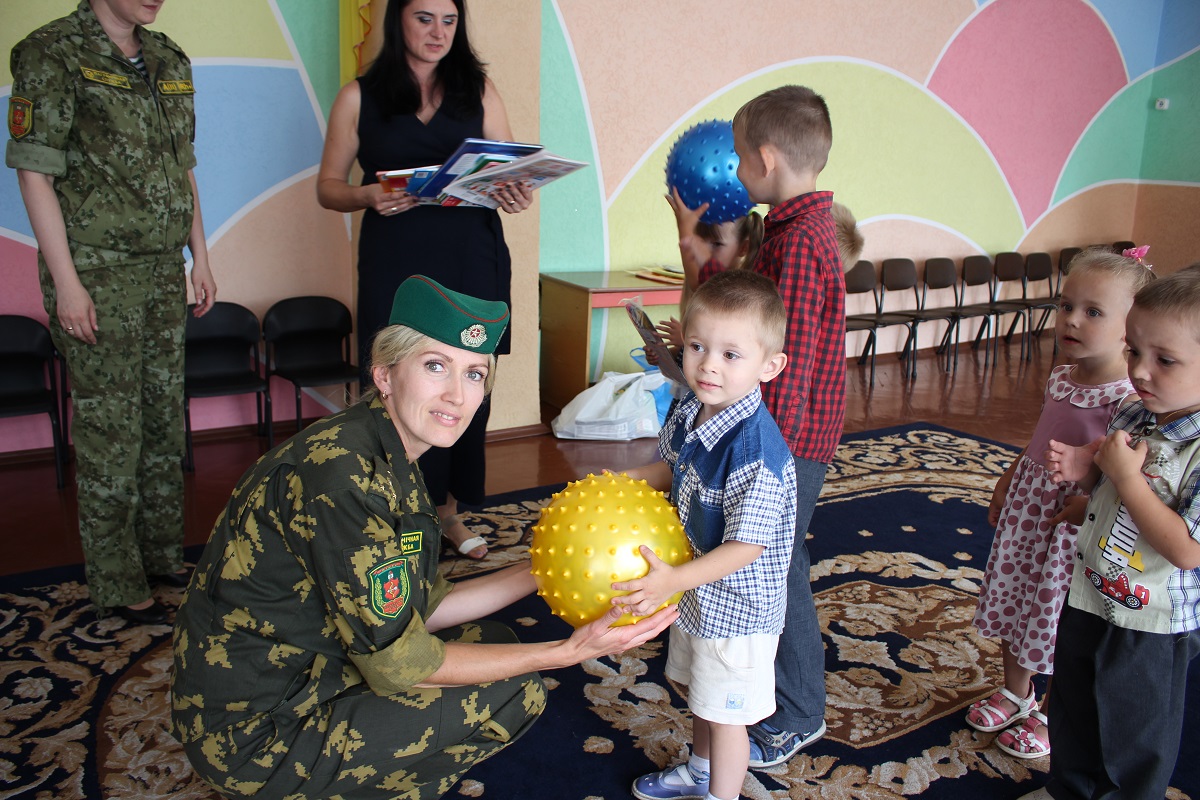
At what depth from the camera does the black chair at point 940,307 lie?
23.4 feet

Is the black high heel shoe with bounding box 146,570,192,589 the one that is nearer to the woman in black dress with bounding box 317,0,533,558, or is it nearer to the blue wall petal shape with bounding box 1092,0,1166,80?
the woman in black dress with bounding box 317,0,533,558

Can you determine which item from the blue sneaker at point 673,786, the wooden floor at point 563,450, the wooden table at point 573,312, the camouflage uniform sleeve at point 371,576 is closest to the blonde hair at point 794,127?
the camouflage uniform sleeve at point 371,576

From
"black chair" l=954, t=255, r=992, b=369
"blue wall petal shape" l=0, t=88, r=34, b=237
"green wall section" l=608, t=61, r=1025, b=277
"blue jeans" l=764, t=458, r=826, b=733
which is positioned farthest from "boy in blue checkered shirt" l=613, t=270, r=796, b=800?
"black chair" l=954, t=255, r=992, b=369

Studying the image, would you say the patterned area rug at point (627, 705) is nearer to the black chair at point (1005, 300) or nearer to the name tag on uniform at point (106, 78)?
the name tag on uniform at point (106, 78)

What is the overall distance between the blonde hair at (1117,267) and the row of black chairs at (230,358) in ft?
10.8

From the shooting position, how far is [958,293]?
812 cm

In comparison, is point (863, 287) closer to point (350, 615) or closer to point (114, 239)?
point (114, 239)

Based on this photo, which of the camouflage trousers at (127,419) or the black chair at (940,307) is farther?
the black chair at (940,307)

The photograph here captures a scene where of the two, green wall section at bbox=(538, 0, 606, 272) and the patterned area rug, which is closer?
the patterned area rug

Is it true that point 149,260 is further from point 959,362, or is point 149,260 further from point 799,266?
point 959,362

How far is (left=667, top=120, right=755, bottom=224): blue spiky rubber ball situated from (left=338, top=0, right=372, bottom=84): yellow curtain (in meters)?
2.39

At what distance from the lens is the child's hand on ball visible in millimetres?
1634

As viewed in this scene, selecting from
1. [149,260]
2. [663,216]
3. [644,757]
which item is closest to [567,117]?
[663,216]

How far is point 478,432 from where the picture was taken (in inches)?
132
